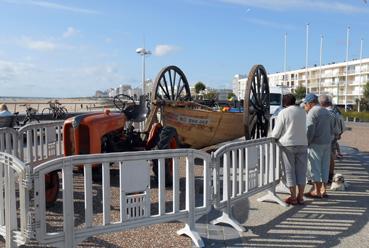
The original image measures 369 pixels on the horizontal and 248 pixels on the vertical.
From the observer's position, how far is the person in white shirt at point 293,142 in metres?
6.40

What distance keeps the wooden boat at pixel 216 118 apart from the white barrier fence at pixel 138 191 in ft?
11.6

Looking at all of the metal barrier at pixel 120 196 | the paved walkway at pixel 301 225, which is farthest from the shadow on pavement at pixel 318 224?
the metal barrier at pixel 120 196

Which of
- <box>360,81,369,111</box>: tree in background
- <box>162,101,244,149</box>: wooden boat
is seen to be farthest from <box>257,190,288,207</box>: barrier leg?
<box>360,81,369,111</box>: tree in background

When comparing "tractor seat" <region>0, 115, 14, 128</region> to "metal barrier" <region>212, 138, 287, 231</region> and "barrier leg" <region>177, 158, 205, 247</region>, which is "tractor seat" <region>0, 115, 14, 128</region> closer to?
"metal barrier" <region>212, 138, 287, 231</region>

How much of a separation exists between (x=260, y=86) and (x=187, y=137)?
8.17 ft

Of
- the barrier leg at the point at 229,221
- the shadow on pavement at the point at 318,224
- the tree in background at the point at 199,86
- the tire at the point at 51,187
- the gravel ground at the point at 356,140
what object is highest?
the tree in background at the point at 199,86

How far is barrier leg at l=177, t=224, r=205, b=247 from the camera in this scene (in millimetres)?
4676

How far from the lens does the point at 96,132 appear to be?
695 cm

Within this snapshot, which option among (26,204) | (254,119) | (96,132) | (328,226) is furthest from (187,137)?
(26,204)

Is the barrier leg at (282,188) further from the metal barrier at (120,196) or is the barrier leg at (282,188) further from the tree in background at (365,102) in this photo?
the tree in background at (365,102)

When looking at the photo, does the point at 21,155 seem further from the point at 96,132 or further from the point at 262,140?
the point at 262,140

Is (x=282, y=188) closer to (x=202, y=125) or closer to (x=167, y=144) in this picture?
(x=167, y=144)

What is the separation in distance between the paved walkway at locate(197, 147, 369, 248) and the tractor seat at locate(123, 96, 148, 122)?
9.17 feet

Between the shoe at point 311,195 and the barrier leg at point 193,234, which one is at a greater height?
the barrier leg at point 193,234
